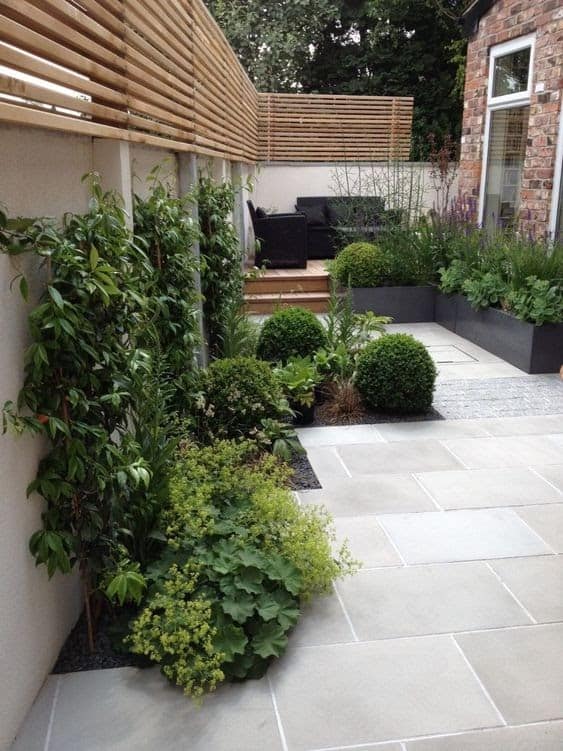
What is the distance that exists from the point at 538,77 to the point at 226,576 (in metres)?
6.54

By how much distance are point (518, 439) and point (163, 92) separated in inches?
114

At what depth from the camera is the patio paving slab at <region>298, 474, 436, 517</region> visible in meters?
3.47

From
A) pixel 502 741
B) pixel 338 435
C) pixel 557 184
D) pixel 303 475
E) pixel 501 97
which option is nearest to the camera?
pixel 502 741

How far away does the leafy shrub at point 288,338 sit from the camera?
16.8 ft

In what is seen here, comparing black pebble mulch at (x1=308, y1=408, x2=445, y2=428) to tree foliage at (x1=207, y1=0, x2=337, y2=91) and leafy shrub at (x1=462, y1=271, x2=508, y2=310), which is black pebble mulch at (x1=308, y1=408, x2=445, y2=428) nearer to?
leafy shrub at (x1=462, y1=271, x2=508, y2=310)

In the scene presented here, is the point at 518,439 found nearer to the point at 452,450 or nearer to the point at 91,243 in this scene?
the point at 452,450

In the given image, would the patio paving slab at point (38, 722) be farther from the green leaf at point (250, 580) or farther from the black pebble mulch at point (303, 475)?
the black pebble mulch at point (303, 475)

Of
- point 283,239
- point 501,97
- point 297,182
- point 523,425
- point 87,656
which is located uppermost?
point 501,97

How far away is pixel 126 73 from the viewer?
2.85 meters

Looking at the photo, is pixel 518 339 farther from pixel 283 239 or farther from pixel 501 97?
pixel 283 239

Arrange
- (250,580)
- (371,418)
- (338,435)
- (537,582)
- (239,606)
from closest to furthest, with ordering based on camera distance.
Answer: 1. (239,606)
2. (250,580)
3. (537,582)
4. (338,435)
5. (371,418)

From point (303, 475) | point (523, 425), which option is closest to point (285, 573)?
point (303, 475)

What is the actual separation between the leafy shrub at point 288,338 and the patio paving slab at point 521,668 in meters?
2.90

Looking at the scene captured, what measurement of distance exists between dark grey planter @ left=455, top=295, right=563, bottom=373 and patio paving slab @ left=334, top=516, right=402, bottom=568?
3.09m
